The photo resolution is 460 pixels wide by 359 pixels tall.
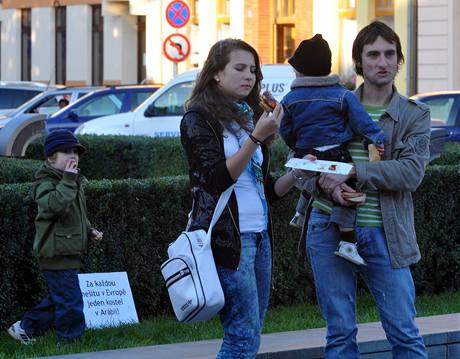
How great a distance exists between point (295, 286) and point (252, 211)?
4.18 meters

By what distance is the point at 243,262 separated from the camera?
5.47 metres

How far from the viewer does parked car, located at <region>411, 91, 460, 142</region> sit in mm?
18844

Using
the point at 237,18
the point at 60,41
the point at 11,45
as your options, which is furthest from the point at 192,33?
the point at 11,45

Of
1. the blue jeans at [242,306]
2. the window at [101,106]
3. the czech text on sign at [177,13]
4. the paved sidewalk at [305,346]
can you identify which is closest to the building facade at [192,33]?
the czech text on sign at [177,13]

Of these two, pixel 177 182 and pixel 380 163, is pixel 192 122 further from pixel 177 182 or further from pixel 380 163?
pixel 177 182

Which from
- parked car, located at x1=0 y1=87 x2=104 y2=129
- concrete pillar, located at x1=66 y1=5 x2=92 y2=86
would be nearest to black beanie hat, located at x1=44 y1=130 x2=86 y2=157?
parked car, located at x1=0 y1=87 x2=104 y2=129

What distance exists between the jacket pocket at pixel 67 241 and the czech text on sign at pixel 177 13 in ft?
47.5

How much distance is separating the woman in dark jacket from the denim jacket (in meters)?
0.23

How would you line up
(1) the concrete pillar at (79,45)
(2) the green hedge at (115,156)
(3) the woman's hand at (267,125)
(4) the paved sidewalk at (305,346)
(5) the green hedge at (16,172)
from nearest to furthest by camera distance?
(3) the woman's hand at (267,125), (4) the paved sidewalk at (305,346), (5) the green hedge at (16,172), (2) the green hedge at (115,156), (1) the concrete pillar at (79,45)

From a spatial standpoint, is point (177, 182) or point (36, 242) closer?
point (36, 242)

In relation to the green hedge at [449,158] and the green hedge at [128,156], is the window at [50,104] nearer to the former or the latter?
the green hedge at [128,156]

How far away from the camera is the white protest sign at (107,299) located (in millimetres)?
8508

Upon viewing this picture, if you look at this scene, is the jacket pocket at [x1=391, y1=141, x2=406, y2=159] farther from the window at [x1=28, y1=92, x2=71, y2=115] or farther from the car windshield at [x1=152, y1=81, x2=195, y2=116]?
the window at [x1=28, y1=92, x2=71, y2=115]

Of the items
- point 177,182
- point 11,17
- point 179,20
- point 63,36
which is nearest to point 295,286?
point 177,182
